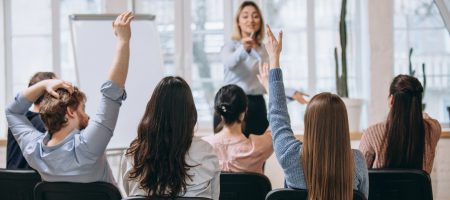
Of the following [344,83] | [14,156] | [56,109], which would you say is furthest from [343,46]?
[56,109]

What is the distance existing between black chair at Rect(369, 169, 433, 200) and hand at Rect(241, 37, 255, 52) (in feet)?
6.84

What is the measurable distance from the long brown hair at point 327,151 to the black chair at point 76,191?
2.34 feet

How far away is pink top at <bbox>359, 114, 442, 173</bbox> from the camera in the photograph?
3.22 metres

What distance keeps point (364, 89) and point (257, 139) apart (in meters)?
2.90

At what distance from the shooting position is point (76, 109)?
115 inches

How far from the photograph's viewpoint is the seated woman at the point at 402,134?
3.15m

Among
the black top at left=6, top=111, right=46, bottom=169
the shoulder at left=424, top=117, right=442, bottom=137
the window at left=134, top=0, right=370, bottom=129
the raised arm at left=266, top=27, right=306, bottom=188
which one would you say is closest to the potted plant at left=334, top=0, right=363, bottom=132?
the window at left=134, top=0, right=370, bottom=129

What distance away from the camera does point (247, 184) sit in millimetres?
2965

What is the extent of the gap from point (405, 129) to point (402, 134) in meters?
0.03

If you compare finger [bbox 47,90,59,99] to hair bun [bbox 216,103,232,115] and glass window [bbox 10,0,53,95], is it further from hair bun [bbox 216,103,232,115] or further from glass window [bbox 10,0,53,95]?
glass window [bbox 10,0,53,95]

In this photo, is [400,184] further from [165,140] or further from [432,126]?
[165,140]

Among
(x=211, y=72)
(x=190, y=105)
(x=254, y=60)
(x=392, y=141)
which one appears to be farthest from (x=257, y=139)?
(x=211, y=72)

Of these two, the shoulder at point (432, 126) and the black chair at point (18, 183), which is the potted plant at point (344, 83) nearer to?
the shoulder at point (432, 126)

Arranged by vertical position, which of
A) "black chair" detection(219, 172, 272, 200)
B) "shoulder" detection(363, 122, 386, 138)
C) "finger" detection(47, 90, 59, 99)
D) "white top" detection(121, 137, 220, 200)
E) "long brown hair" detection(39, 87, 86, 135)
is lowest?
"black chair" detection(219, 172, 272, 200)
